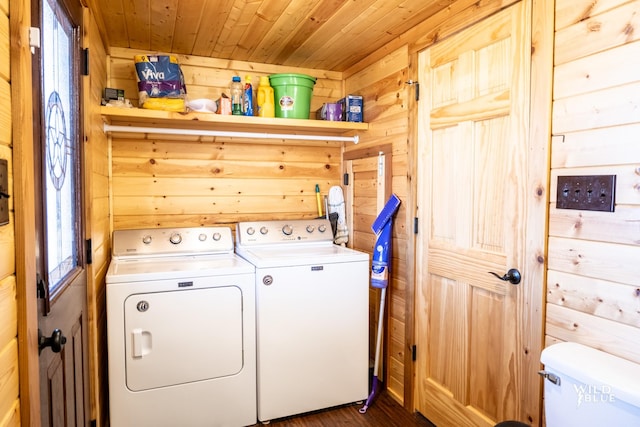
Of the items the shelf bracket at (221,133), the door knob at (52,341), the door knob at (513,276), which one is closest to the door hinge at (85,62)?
the shelf bracket at (221,133)

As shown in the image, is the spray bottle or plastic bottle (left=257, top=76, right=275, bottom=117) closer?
the spray bottle

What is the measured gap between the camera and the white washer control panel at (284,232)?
9.12 ft

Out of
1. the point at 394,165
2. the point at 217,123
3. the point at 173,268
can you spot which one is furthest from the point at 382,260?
the point at 217,123

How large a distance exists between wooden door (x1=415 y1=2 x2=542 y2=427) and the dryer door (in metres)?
1.02

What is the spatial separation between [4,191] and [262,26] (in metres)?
1.76

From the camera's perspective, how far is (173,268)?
2225 millimetres

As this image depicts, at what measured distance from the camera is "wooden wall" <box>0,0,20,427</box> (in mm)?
877

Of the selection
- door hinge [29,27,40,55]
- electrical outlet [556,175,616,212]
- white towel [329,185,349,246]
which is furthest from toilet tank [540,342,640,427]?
white towel [329,185,349,246]

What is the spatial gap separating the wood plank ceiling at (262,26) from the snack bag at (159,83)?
15 cm

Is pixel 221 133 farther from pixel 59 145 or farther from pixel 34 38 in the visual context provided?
pixel 34 38

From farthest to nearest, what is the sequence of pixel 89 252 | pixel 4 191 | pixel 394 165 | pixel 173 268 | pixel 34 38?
pixel 394 165 → pixel 173 268 → pixel 89 252 → pixel 34 38 → pixel 4 191

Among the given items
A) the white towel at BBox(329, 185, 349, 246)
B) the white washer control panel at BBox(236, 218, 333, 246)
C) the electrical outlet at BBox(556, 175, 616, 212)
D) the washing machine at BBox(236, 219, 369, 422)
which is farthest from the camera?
the white towel at BBox(329, 185, 349, 246)

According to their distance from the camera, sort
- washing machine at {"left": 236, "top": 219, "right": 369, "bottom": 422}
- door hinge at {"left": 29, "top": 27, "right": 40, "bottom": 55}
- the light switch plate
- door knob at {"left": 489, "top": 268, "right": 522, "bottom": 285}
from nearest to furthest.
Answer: the light switch plate
door hinge at {"left": 29, "top": 27, "right": 40, "bottom": 55}
door knob at {"left": 489, "top": 268, "right": 522, "bottom": 285}
washing machine at {"left": 236, "top": 219, "right": 369, "bottom": 422}

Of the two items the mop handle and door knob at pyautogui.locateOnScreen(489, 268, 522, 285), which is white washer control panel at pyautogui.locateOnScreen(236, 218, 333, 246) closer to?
the mop handle
